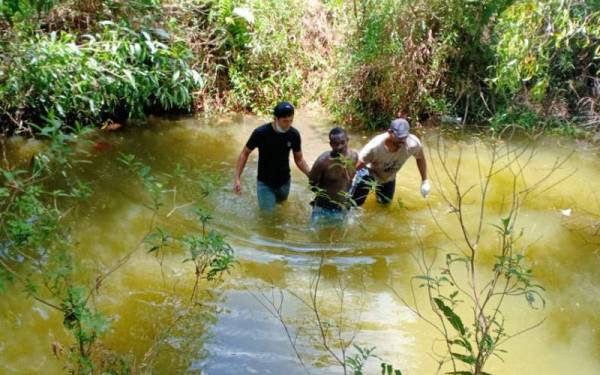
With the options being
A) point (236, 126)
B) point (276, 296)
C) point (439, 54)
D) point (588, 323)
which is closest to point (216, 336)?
point (276, 296)

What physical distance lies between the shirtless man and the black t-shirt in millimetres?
428

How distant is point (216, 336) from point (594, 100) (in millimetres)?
8012

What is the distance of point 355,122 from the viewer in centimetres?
943

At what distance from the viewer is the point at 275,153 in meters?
5.62

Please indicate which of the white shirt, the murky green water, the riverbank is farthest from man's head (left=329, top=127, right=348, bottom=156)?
the riverbank

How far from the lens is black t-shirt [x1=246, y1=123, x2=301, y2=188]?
18.0ft

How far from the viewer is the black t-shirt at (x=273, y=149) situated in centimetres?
550

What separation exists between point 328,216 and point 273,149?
0.90 metres

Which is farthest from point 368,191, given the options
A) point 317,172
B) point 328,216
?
point 317,172

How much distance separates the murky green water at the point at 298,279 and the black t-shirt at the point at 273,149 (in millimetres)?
604

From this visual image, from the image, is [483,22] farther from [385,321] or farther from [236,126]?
[385,321]

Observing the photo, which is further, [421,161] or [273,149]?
[421,161]

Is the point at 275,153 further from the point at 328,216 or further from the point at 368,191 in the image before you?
the point at 368,191

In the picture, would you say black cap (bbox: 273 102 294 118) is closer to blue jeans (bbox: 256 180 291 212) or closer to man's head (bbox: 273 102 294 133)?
man's head (bbox: 273 102 294 133)
